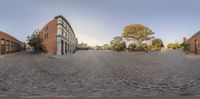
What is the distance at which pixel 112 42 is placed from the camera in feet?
14.3

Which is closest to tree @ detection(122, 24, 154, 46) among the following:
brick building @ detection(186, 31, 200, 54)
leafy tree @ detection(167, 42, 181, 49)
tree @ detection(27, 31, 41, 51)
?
leafy tree @ detection(167, 42, 181, 49)

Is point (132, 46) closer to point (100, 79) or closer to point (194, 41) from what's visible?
point (194, 41)

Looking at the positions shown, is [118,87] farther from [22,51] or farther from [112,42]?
[22,51]

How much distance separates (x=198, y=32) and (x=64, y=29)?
207 cm

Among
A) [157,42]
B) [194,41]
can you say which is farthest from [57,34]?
[194,41]

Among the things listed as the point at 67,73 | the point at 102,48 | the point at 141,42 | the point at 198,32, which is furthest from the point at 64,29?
the point at 67,73

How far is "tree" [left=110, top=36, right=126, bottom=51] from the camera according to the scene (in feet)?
14.2

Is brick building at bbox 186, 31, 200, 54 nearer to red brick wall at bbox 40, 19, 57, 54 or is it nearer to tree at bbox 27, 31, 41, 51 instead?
red brick wall at bbox 40, 19, 57, 54

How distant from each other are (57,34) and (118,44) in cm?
101

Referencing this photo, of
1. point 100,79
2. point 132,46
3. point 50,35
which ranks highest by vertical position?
point 50,35

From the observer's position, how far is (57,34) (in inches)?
165

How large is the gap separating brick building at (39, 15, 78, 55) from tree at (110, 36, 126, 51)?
25.3 inches

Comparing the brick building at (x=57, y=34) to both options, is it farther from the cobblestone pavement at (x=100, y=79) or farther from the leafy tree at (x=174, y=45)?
the leafy tree at (x=174, y=45)

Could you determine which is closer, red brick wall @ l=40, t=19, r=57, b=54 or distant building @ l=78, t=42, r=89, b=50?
red brick wall @ l=40, t=19, r=57, b=54
